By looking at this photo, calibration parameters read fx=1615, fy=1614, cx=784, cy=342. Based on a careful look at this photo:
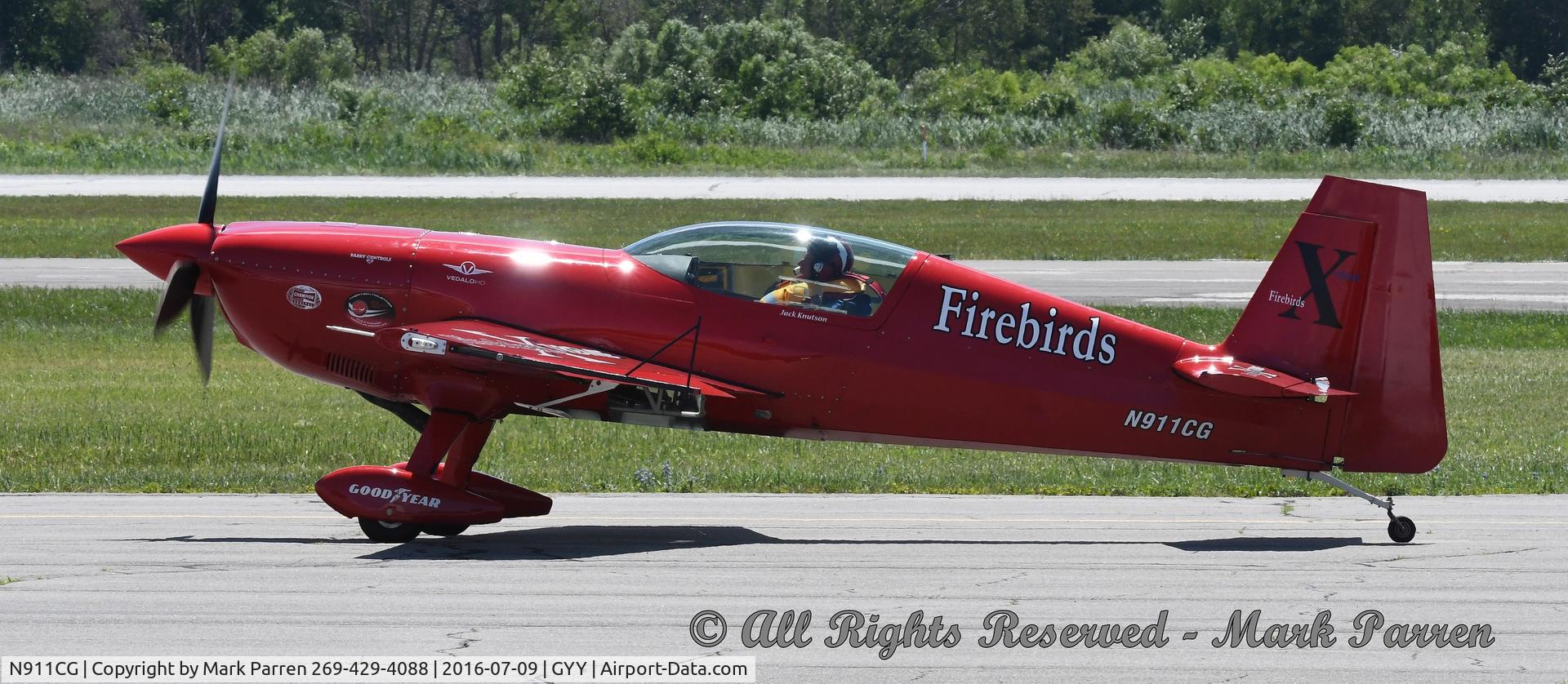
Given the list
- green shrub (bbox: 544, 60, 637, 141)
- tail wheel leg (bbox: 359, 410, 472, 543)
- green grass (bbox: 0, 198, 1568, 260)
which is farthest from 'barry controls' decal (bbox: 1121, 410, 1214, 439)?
green shrub (bbox: 544, 60, 637, 141)

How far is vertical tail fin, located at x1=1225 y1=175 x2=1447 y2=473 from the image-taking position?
9859 millimetres

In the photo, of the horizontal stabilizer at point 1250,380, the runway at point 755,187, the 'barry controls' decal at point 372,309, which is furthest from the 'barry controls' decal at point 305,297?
the runway at point 755,187

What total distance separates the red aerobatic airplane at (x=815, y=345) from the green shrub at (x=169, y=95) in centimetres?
4536

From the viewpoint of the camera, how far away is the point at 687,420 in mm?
10375

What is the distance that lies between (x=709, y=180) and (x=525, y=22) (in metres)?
42.9

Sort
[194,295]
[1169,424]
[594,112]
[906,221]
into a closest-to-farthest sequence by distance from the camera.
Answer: [1169,424] < [194,295] < [906,221] < [594,112]

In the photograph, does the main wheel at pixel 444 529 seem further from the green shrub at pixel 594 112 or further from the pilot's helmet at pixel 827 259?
the green shrub at pixel 594 112

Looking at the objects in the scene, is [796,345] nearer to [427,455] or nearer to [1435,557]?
[427,455]

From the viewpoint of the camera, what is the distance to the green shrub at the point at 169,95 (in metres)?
52.9

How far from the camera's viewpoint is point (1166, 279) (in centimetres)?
2742

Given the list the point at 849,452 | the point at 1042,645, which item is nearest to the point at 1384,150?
the point at 849,452

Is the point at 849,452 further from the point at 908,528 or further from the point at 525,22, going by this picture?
the point at 525,22

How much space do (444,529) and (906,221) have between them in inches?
949

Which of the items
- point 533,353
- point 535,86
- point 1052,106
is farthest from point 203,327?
point 535,86
